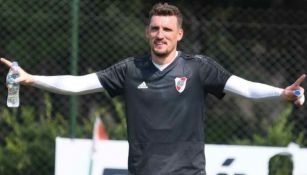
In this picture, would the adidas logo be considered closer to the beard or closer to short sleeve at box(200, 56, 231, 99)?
the beard

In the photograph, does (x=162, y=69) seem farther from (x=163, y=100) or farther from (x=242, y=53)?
(x=242, y=53)

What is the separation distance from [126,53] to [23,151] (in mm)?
1364

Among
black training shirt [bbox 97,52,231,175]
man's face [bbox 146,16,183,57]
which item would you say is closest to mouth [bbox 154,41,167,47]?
man's face [bbox 146,16,183,57]

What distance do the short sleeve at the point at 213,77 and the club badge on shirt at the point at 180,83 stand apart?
0.12 meters

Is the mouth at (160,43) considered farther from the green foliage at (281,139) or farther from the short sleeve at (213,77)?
the green foliage at (281,139)

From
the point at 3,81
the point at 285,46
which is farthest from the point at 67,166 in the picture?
the point at 285,46

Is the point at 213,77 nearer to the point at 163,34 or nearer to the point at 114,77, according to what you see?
the point at 163,34

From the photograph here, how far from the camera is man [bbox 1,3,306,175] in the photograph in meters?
5.13

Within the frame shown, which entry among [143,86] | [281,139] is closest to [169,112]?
[143,86]

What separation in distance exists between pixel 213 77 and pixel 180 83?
0.20 metres

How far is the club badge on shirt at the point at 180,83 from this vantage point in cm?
519

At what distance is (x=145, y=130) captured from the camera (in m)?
5.16

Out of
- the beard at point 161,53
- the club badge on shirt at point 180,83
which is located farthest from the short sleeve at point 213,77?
the beard at point 161,53

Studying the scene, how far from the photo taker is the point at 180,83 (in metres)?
5.20
